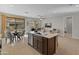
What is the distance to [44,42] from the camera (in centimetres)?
279

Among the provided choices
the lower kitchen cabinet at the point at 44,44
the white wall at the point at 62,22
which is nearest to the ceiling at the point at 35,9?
the white wall at the point at 62,22

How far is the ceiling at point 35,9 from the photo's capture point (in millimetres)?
2238

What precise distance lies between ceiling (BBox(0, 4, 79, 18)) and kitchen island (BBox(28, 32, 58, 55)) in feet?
1.76

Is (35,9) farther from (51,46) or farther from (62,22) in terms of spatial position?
(51,46)

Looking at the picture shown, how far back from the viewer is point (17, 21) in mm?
2461

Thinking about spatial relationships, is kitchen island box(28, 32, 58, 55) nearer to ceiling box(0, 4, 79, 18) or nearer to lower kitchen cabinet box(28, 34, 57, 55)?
lower kitchen cabinet box(28, 34, 57, 55)

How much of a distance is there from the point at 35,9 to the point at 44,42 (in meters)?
0.97

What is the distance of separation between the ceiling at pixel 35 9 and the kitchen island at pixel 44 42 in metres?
0.54

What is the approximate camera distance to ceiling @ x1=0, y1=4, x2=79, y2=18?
2.24 metres

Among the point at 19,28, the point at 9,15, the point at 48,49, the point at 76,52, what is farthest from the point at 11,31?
the point at 76,52

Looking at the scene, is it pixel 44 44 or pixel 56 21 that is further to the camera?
pixel 44 44

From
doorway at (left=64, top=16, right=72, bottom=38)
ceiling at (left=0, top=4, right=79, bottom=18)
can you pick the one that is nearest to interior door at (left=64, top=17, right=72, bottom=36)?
doorway at (left=64, top=16, right=72, bottom=38)

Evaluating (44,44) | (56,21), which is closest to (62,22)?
(56,21)

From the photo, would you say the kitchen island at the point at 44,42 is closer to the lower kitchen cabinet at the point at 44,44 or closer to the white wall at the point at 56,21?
the lower kitchen cabinet at the point at 44,44
